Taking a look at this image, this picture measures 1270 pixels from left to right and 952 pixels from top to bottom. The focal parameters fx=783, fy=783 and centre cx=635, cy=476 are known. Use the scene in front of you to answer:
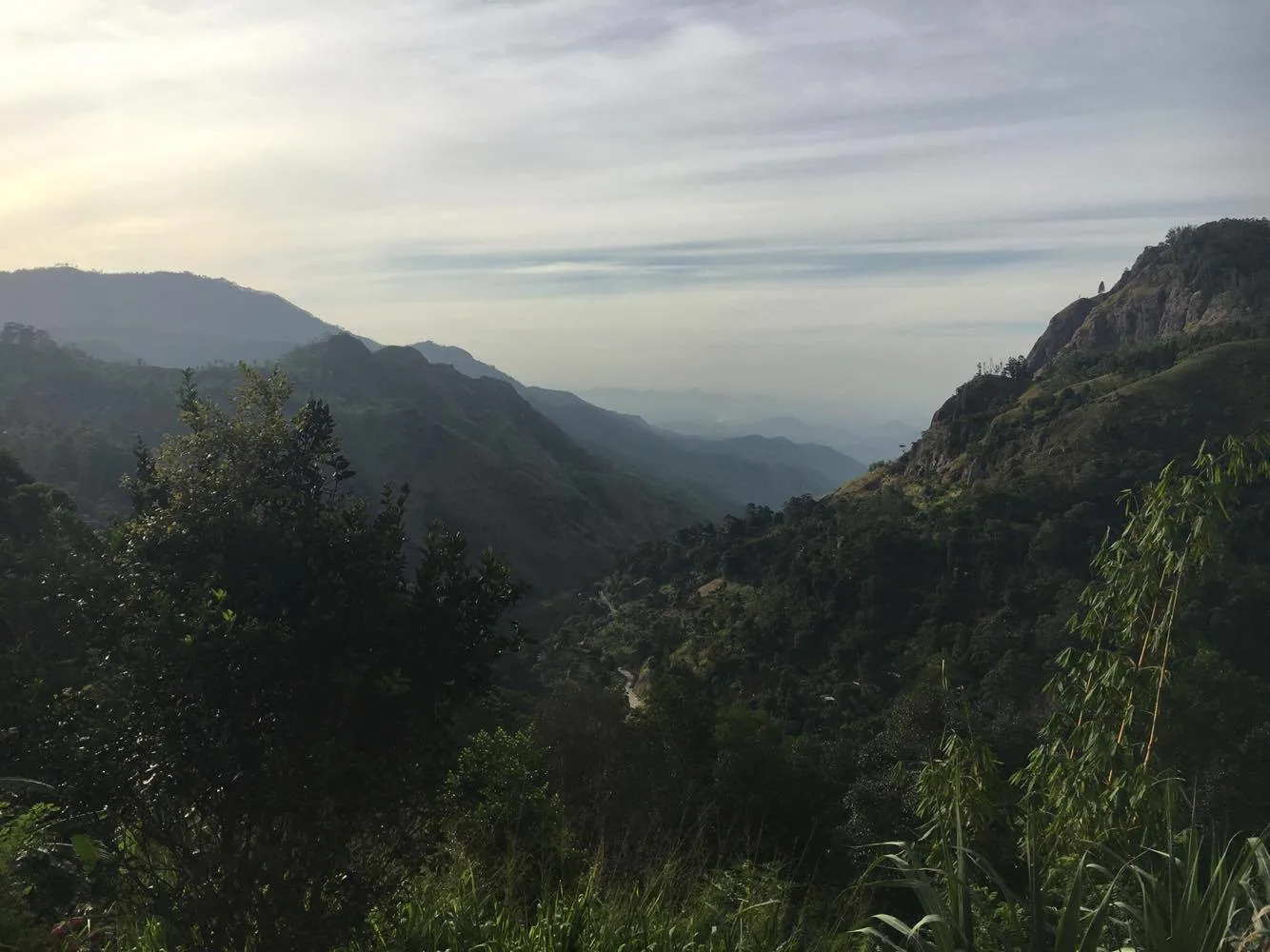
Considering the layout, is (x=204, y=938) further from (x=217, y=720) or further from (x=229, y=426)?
(x=229, y=426)

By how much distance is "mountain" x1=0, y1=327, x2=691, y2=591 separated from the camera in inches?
3287

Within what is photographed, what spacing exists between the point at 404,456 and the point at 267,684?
111 metres

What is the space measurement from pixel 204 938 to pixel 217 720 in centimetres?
138

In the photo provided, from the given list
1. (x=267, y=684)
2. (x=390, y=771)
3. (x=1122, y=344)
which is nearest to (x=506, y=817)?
(x=390, y=771)

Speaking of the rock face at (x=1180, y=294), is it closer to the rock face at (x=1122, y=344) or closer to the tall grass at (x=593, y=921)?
the rock face at (x=1122, y=344)

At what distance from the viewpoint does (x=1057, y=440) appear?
58.5 metres

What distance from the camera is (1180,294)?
301 ft

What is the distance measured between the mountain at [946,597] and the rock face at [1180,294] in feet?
1.87

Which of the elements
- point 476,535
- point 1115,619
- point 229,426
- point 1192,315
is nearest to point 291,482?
point 229,426

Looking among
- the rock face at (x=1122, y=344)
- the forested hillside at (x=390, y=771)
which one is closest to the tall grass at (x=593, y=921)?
the forested hillside at (x=390, y=771)

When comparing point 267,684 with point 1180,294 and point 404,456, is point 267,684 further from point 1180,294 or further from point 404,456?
point 1180,294

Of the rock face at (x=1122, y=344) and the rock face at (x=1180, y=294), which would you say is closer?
the rock face at (x=1122, y=344)

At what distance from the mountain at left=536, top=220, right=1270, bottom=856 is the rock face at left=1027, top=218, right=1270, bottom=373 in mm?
570

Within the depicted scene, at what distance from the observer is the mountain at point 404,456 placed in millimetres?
83500
